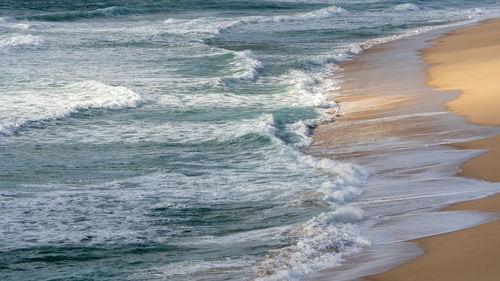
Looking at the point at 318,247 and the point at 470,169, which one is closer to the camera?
the point at 318,247

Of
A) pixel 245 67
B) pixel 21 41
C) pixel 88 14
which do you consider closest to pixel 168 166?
pixel 245 67

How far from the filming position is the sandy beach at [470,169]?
206 inches

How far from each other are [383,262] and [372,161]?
12.2 ft

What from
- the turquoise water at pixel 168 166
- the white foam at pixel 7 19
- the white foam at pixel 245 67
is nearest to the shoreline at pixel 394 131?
the turquoise water at pixel 168 166

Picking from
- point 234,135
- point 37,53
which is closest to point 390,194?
point 234,135

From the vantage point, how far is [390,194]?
766cm

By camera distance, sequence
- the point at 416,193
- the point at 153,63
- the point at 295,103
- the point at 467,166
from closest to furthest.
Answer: the point at 416,193 < the point at 467,166 < the point at 295,103 < the point at 153,63

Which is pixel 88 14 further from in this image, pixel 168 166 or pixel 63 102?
pixel 168 166

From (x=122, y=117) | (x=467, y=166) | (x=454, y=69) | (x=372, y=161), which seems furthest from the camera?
(x=454, y=69)

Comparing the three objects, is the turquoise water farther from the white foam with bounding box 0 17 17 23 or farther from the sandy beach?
the white foam with bounding box 0 17 17 23

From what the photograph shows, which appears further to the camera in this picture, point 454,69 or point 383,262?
point 454,69

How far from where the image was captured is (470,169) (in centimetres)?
814

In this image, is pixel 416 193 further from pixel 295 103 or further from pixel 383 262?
pixel 295 103

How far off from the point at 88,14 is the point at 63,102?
2482 cm
